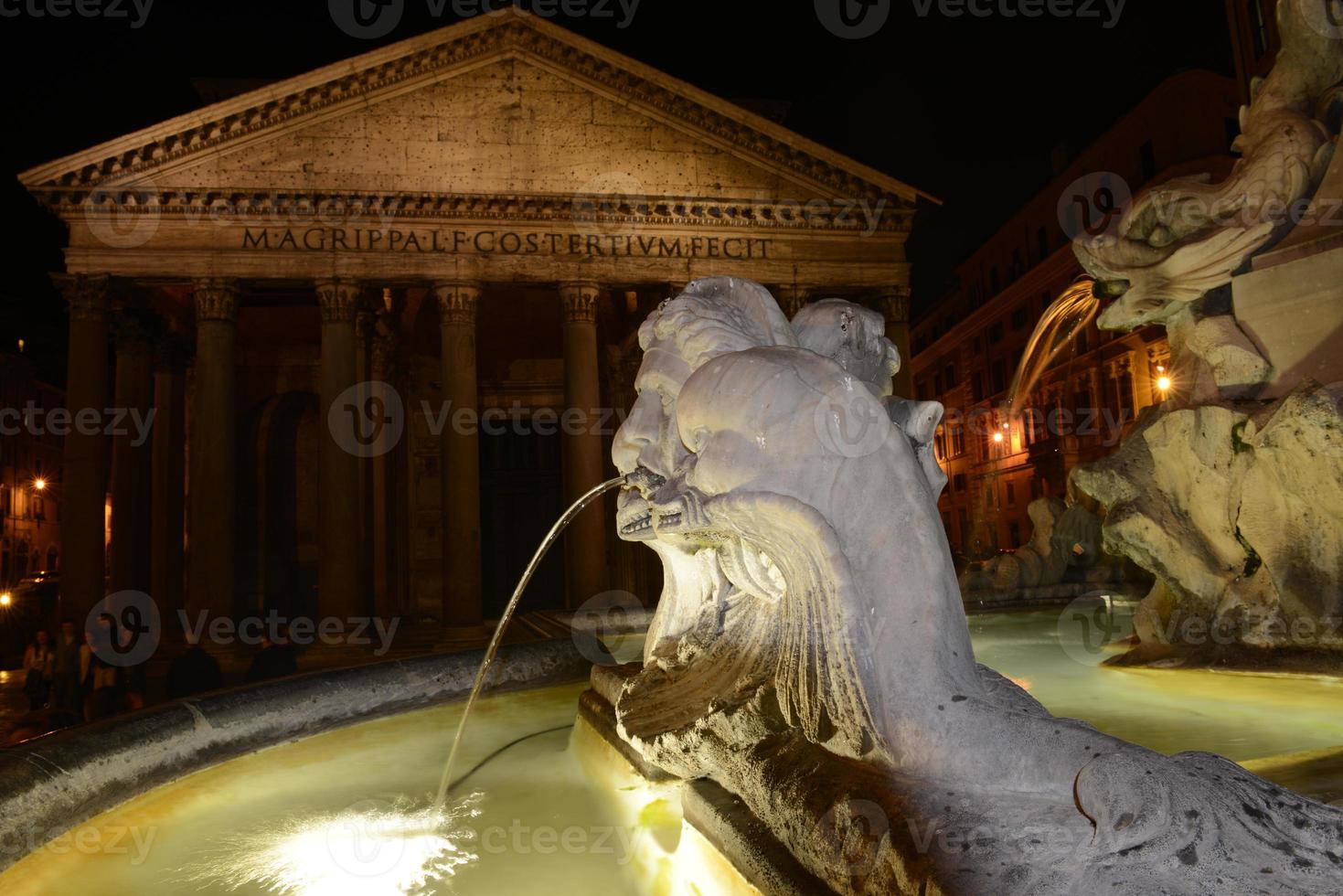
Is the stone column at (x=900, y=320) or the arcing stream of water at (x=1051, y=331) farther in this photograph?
the stone column at (x=900, y=320)

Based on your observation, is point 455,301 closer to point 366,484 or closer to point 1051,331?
point 366,484

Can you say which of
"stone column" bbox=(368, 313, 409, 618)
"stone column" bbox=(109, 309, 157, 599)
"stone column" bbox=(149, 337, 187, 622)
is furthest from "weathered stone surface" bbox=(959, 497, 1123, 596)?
"stone column" bbox=(149, 337, 187, 622)

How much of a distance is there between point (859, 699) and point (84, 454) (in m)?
19.6

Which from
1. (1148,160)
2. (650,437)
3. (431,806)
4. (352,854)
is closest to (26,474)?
(431,806)

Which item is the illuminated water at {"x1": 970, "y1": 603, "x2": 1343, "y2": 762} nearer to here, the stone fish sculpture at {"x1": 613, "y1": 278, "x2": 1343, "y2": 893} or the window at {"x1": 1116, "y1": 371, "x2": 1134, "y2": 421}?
the stone fish sculpture at {"x1": 613, "y1": 278, "x2": 1343, "y2": 893}

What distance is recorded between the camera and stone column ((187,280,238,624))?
17438mm

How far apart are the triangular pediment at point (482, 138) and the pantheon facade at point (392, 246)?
0.05 metres

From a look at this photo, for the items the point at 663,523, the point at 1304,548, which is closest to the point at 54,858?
the point at 663,523

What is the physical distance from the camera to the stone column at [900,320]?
20266mm

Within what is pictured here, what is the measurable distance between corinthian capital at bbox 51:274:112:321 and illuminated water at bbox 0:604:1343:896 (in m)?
16.8

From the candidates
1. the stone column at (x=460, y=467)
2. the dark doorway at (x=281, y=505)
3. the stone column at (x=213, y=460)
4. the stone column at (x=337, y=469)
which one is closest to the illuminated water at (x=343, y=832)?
the stone column at (x=460, y=467)

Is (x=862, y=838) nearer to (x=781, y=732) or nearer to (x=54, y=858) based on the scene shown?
(x=781, y=732)

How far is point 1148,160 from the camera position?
31047 millimetres

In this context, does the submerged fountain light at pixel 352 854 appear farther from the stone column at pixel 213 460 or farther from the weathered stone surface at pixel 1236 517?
the stone column at pixel 213 460
